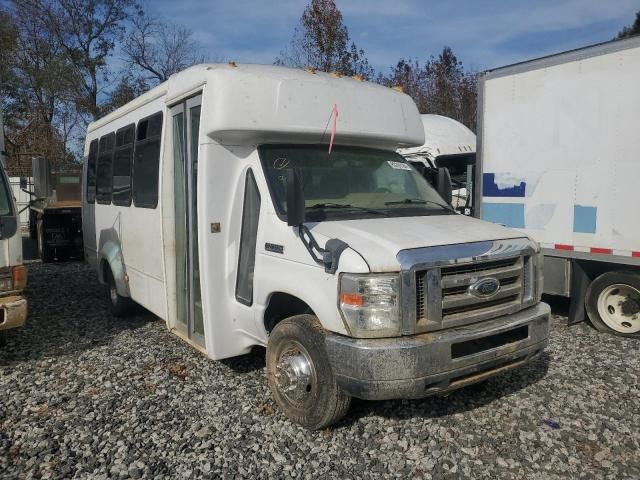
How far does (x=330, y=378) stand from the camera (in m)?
3.88

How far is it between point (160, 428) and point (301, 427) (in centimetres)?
110

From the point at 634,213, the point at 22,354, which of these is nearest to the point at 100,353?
the point at 22,354

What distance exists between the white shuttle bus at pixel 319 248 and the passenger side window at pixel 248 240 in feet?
0.05

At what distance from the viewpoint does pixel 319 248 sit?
3.88 m

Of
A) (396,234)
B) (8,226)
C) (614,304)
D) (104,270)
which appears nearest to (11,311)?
(8,226)

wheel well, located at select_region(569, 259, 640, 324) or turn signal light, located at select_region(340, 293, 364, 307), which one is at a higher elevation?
turn signal light, located at select_region(340, 293, 364, 307)

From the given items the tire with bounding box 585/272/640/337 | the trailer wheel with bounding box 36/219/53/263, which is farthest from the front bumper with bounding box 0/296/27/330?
the trailer wheel with bounding box 36/219/53/263

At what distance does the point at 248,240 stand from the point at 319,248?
1.01m

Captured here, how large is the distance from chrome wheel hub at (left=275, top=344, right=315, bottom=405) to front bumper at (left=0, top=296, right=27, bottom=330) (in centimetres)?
283

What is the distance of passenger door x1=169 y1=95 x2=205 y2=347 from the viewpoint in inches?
202

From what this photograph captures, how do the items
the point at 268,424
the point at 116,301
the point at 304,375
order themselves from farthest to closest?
1. the point at 116,301
2. the point at 268,424
3. the point at 304,375

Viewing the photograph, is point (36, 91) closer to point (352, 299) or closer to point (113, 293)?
point (113, 293)

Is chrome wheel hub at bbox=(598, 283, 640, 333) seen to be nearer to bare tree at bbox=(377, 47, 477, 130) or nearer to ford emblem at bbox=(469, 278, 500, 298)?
ford emblem at bbox=(469, 278, 500, 298)

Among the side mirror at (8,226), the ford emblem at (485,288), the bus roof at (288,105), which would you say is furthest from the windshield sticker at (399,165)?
the side mirror at (8,226)
